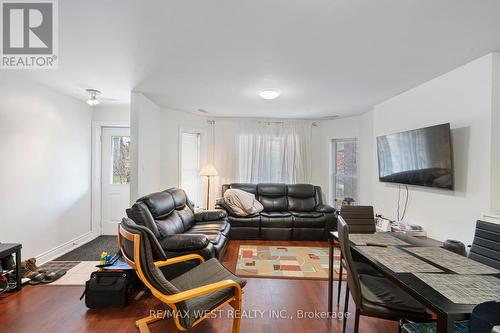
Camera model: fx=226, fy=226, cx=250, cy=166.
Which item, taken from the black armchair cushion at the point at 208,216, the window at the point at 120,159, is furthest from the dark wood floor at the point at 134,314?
the window at the point at 120,159

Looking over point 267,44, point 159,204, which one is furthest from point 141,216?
point 267,44

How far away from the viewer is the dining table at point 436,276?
97cm

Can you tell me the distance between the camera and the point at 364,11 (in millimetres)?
1562

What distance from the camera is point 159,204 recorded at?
2.85 meters

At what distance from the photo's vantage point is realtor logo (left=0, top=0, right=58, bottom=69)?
1.63 m

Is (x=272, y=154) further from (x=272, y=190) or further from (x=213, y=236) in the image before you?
(x=213, y=236)

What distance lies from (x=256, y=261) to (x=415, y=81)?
3.20 m

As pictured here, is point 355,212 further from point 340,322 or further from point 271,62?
point 271,62

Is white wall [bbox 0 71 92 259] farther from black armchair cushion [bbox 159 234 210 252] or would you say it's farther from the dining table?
the dining table

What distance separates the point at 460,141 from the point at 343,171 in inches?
111

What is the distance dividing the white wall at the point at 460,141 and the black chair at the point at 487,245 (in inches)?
26.7

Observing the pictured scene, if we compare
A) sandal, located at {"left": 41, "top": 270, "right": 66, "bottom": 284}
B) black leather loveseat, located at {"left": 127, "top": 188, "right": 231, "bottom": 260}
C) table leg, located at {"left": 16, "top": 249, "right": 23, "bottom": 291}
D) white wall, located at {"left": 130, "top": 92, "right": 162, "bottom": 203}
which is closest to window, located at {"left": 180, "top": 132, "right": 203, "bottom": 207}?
white wall, located at {"left": 130, "top": 92, "right": 162, "bottom": 203}

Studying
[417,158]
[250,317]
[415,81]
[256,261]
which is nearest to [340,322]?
[250,317]

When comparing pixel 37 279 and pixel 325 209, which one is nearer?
pixel 37 279
